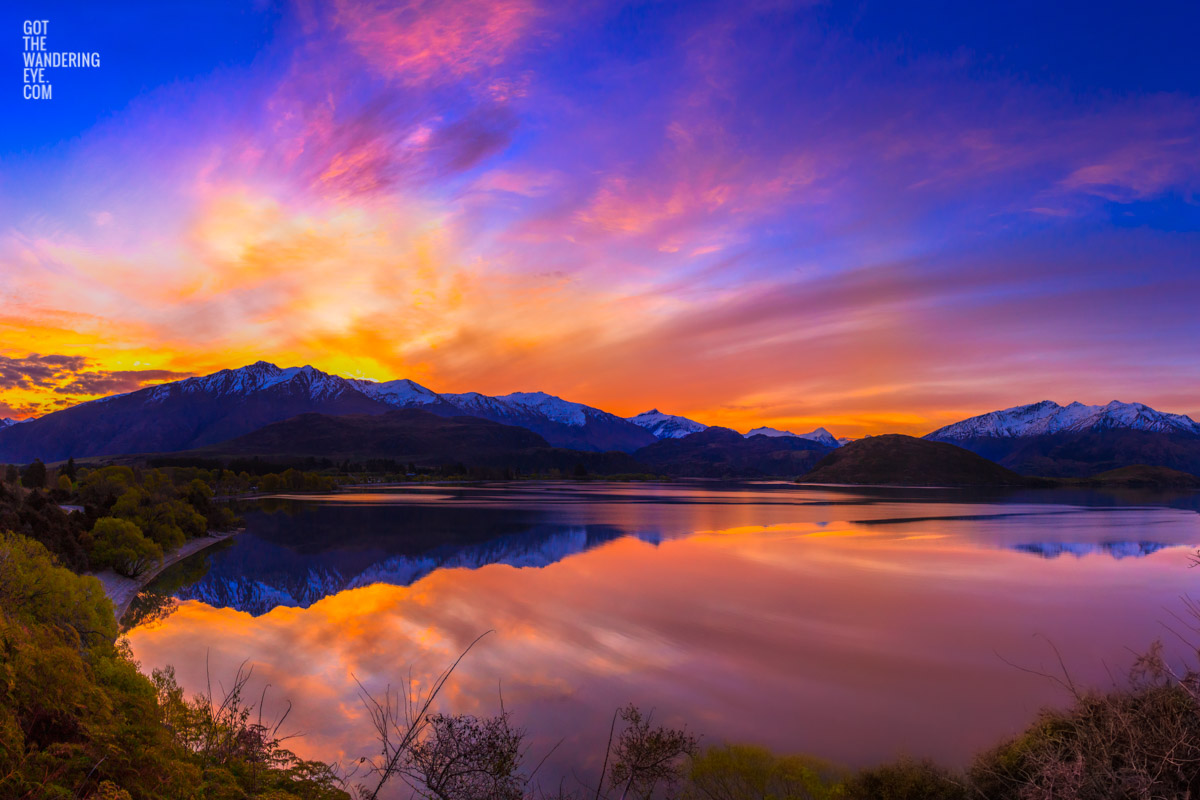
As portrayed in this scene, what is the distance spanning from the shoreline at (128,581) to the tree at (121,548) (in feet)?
1.63

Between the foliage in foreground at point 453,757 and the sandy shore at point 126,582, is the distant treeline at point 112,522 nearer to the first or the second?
the sandy shore at point 126,582

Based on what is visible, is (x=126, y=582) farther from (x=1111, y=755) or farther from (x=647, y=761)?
(x=1111, y=755)

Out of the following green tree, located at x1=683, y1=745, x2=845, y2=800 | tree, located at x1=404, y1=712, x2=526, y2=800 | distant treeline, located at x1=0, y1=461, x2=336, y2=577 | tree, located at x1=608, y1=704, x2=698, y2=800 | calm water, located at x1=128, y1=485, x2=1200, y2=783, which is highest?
distant treeline, located at x1=0, y1=461, x2=336, y2=577

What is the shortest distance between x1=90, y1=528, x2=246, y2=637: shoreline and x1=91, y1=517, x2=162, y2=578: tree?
498mm

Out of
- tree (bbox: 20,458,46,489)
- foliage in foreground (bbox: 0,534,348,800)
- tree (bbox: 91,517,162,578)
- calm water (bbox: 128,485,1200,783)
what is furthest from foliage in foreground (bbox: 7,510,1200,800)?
tree (bbox: 20,458,46,489)

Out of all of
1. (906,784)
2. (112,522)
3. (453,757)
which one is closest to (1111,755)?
(906,784)

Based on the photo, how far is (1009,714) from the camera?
1658cm

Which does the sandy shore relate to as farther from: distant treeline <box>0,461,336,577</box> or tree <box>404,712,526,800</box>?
tree <box>404,712,526,800</box>

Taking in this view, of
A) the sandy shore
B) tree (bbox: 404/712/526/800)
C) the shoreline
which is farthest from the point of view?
the sandy shore

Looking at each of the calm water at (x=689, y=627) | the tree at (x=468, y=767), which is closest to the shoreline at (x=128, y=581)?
the calm water at (x=689, y=627)

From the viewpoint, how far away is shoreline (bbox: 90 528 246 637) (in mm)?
29406

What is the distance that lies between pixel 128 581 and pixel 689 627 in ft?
102

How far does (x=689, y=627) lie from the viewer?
25.2 meters

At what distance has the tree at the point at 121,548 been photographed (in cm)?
3441
